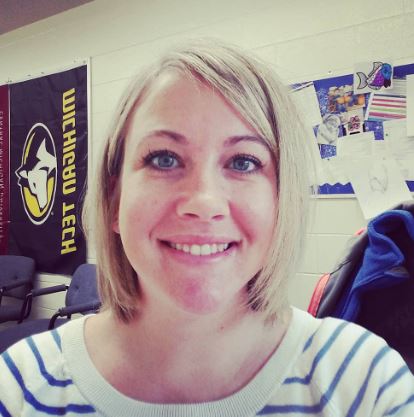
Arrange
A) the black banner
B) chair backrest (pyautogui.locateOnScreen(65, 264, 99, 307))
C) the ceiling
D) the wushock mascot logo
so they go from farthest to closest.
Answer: the wushock mascot logo, the black banner, the ceiling, chair backrest (pyautogui.locateOnScreen(65, 264, 99, 307))

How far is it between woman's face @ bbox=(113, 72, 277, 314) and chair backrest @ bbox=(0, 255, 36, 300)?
2.72 meters

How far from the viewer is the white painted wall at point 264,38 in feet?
6.15

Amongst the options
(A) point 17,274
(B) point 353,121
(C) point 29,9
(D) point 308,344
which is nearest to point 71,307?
(A) point 17,274

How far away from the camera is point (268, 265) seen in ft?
2.46

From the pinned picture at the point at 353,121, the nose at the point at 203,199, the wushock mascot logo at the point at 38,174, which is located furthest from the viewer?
the wushock mascot logo at the point at 38,174

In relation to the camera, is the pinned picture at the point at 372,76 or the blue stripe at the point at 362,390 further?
the pinned picture at the point at 372,76

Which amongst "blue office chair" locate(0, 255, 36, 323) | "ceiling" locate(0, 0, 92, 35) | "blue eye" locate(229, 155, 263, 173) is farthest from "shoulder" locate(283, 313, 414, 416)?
"ceiling" locate(0, 0, 92, 35)

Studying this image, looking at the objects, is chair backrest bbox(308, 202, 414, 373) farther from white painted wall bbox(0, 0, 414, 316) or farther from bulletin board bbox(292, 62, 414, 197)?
bulletin board bbox(292, 62, 414, 197)

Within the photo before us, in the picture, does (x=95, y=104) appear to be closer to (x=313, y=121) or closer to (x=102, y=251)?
(x=313, y=121)

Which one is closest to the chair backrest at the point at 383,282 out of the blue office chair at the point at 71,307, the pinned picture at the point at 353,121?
the pinned picture at the point at 353,121

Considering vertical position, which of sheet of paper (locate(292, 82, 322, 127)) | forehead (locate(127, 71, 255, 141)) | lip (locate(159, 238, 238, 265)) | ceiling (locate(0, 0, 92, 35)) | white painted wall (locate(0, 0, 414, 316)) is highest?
ceiling (locate(0, 0, 92, 35))

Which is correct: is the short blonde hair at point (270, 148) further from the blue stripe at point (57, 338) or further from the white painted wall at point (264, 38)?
the white painted wall at point (264, 38)

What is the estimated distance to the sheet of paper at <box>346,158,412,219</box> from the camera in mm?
1813

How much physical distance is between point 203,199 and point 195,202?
1cm
